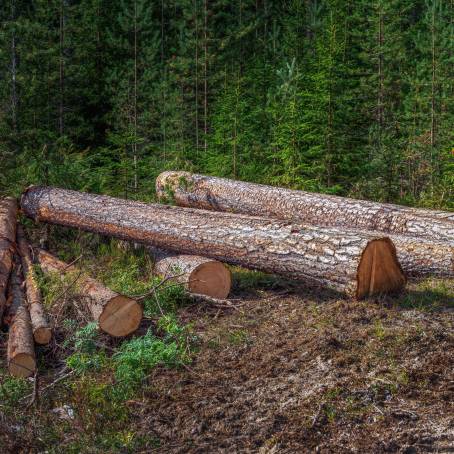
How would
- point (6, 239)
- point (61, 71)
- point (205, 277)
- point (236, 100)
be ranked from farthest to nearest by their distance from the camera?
point (61, 71) < point (236, 100) < point (6, 239) < point (205, 277)

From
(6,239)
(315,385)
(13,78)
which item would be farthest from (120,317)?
(13,78)

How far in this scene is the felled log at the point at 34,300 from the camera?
21.4 feet

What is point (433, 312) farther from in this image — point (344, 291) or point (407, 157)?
point (407, 157)

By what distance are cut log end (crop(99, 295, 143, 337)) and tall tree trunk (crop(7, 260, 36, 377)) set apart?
0.75 meters

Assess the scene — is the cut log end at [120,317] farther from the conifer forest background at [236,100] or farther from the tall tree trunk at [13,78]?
the tall tree trunk at [13,78]

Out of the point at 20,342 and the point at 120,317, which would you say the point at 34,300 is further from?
the point at 120,317

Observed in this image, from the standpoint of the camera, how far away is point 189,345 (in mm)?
6375

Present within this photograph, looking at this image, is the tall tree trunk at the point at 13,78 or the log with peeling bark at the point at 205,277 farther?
the tall tree trunk at the point at 13,78

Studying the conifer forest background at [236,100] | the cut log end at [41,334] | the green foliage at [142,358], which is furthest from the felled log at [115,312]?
the conifer forest background at [236,100]

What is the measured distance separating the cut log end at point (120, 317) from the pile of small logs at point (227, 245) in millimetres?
10

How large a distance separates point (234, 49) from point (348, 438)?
821 inches

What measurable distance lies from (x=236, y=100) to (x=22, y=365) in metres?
9.55

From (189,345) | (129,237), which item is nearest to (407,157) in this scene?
(129,237)

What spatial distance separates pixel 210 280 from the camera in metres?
7.76
